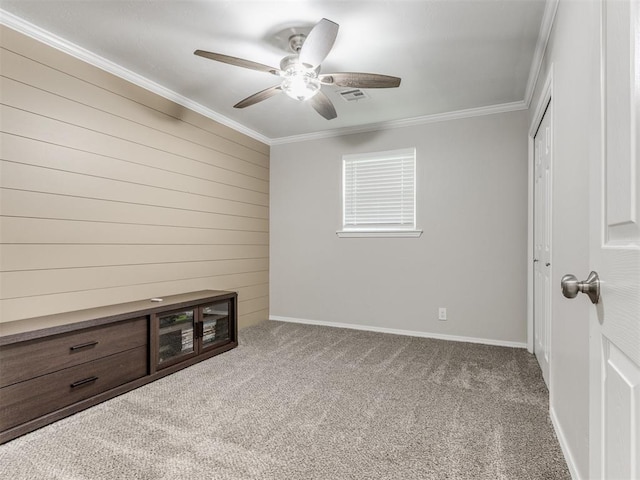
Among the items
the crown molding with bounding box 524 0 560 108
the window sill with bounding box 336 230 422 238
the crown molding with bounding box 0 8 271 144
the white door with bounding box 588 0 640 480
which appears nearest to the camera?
the white door with bounding box 588 0 640 480

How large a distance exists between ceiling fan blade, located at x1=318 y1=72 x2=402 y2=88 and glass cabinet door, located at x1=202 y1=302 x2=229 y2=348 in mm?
2144

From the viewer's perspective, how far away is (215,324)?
3344 millimetres

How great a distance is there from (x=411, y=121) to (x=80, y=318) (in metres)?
3.58

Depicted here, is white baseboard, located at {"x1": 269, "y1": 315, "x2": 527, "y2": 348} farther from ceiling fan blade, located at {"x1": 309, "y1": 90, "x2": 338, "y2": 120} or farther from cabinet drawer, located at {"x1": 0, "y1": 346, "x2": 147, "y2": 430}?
ceiling fan blade, located at {"x1": 309, "y1": 90, "x2": 338, "y2": 120}

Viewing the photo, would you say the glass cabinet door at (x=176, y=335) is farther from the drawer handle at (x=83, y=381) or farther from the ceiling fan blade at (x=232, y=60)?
the ceiling fan blade at (x=232, y=60)

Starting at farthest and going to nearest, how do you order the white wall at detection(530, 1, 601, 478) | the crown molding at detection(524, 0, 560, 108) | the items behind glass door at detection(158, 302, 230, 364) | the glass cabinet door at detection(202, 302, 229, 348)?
the glass cabinet door at detection(202, 302, 229, 348) < the items behind glass door at detection(158, 302, 230, 364) < the crown molding at detection(524, 0, 560, 108) < the white wall at detection(530, 1, 601, 478)

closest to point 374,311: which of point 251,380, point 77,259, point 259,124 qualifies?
point 251,380

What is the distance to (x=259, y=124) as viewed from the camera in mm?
4250

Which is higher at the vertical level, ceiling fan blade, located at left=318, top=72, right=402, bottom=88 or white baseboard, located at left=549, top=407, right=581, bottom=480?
ceiling fan blade, located at left=318, top=72, right=402, bottom=88

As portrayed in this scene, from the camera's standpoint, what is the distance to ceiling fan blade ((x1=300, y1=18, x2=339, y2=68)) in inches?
75.5

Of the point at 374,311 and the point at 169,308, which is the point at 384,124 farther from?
the point at 169,308

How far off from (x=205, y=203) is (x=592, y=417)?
356cm

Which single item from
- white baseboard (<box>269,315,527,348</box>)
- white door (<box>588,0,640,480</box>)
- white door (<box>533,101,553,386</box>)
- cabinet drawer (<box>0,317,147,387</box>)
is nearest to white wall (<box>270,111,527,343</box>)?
white baseboard (<box>269,315,527,348</box>)

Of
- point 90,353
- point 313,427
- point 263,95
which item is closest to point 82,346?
point 90,353
